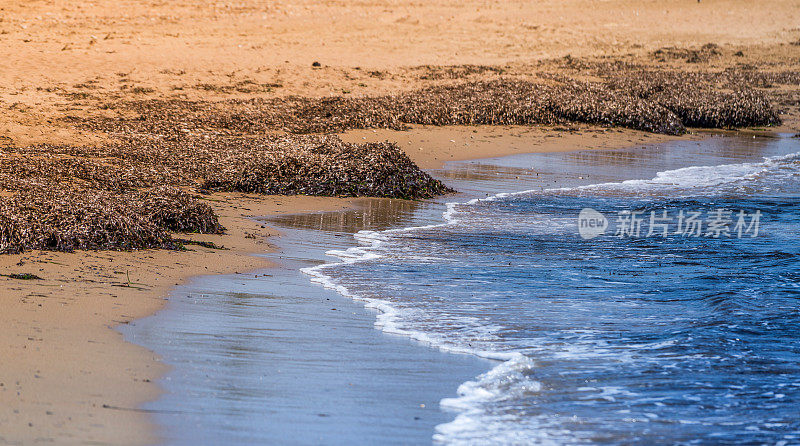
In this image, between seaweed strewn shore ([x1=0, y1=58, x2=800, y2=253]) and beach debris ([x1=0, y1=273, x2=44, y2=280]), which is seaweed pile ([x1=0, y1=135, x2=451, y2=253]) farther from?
beach debris ([x1=0, y1=273, x2=44, y2=280])

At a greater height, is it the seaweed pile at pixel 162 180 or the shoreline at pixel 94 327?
the seaweed pile at pixel 162 180

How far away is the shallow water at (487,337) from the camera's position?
4.74 meters

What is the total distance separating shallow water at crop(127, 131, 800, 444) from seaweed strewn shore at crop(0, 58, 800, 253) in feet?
3.74

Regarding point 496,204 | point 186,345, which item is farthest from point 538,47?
point 186,345

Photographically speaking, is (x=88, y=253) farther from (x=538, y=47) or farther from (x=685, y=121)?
(x=538, y=47)

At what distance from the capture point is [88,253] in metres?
7.68

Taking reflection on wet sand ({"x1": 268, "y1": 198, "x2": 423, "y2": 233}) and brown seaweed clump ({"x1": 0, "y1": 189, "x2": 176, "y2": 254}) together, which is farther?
reflection on wet sand ({"x1": 268, "y1": 198, "x2": 423, "y2": 233})

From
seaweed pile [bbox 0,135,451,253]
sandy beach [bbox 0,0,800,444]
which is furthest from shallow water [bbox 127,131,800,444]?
seaweed pile [bbox 0,135,451,253]

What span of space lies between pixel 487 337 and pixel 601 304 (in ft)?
4.72

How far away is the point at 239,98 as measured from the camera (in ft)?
60.5

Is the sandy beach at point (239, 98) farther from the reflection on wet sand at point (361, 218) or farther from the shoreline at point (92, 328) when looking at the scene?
the reflection on wet sand at point (361, 218)

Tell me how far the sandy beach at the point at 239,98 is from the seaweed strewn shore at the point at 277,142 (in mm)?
84

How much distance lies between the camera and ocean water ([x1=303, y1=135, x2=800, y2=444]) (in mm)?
4961

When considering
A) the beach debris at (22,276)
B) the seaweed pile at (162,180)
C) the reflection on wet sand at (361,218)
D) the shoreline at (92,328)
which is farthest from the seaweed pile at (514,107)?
the beach debris at (22,276)
